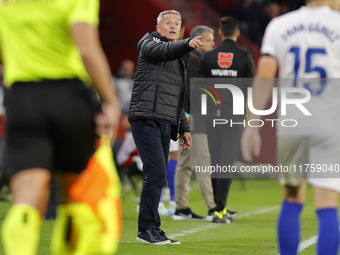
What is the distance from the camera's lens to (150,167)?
7.09 m

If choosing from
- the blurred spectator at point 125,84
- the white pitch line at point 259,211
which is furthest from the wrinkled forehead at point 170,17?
the blurred spectator at point 125,84

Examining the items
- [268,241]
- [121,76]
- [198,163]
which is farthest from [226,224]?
[121,76]

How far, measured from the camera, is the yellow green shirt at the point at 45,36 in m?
3.67

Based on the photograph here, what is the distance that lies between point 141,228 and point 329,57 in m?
3.25

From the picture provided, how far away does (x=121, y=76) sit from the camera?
2047cm

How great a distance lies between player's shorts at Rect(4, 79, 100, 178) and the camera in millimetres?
3656

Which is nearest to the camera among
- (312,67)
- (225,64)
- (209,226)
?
(312,67)

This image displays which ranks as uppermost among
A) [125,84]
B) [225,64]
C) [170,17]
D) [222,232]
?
[170,17]

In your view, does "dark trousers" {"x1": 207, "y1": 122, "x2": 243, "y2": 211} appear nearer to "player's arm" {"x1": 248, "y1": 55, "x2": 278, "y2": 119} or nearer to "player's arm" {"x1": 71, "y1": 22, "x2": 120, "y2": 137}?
"player's arm" {"x1": 248, "y1": 55, "x2": 278, "y2": 119}

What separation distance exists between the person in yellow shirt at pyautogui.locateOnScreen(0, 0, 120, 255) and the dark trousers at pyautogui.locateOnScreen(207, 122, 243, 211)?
5.67 metres

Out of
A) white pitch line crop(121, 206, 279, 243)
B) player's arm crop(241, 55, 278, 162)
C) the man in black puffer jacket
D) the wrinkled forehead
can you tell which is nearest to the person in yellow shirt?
player's arm crop(241, 55, 278, 162)

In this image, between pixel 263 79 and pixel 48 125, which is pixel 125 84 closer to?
pixel 263 79

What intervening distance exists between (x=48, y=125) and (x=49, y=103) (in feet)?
0.37

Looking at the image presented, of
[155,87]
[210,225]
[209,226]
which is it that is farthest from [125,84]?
[155,87]
